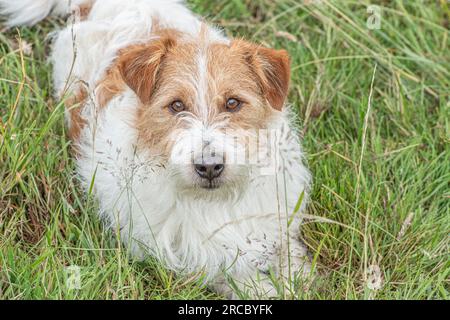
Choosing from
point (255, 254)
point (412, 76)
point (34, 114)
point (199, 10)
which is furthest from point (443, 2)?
point (34, 114)

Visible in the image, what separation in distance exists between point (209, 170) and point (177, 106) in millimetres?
473

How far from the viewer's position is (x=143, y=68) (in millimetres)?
4305

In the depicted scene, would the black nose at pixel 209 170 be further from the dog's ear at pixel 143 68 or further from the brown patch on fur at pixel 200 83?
the dog's ear at pixel 143 68

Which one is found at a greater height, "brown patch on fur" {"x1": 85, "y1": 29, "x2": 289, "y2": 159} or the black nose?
"brown patch on fur" {"x1": 85, "y1": 29, "x2": 289, "y2": 159}

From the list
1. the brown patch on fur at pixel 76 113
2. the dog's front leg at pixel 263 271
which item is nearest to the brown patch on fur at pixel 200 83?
the dog's front leg at pixel 263 271

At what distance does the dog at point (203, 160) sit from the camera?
415 centimetres

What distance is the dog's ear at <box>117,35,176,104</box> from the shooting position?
14.1 feet

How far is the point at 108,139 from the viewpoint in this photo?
4633 millimetres

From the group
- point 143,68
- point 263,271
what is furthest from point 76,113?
point 263,271

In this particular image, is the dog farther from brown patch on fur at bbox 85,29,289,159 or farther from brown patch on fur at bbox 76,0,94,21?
brown patch on fur at bbox 76,0,94,21

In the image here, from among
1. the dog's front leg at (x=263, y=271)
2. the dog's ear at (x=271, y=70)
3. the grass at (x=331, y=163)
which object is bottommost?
the dog's front leg at (x=263, y=271)

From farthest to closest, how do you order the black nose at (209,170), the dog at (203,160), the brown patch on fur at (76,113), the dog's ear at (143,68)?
the brown patch on fur at (76,113) → the dog's ear at (143,68) → the dog at (203,160) → the black nose at (209,170)

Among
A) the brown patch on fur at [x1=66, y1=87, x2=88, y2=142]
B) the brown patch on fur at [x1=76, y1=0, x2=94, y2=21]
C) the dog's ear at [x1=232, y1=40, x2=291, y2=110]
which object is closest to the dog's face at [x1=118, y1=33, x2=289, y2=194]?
the dog's ear at [x1=232, y1=40, x2=291, y2=110]

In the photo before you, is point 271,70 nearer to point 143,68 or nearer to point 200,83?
point 200,83
